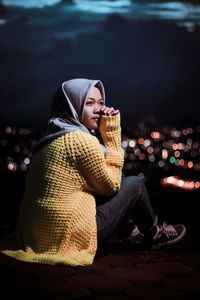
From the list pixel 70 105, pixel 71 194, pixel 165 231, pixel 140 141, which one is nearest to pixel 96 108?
pixel 70 105

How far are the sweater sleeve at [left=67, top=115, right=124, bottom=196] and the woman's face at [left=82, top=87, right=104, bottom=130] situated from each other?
0.16 m

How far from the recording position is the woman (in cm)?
172

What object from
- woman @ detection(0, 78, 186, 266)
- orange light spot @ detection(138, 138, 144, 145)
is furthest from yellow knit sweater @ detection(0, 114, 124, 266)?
orange light spot @ detection(138, 138, 144, 145)

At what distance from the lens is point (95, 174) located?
174 cm

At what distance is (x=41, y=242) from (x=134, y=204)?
0.57m

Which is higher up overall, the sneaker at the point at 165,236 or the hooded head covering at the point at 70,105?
the hooded head covering at the point at 70,105

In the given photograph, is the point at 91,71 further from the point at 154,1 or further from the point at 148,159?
the point at 148,159

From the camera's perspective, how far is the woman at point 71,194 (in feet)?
5.64

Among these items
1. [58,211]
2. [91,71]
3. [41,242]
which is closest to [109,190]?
[58,211]

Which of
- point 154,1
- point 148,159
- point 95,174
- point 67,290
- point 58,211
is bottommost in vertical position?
point 148,159

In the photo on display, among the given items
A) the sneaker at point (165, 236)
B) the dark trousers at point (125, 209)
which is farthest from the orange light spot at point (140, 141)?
the dark trousers at point (125, 209)

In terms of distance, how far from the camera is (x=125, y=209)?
6.42 ft

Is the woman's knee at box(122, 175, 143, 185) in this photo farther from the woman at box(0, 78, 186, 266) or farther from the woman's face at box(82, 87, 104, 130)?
the woman's face at box(82, 87, 104, 130)

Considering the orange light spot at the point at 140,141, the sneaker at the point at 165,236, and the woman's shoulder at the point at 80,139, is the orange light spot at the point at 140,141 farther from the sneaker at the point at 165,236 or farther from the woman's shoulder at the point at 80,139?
the woman's shoulder at the point at 80,139
